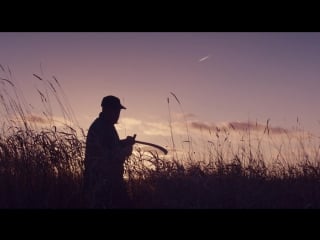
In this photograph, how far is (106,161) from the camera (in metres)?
4.67

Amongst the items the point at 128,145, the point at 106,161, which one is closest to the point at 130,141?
the point at 128,145

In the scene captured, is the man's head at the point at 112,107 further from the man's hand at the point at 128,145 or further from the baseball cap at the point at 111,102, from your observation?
the man's hand at the point at 128,145

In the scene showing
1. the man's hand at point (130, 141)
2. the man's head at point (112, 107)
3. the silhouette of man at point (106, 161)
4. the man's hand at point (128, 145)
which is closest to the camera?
the silhouette of man at point (106, 161)

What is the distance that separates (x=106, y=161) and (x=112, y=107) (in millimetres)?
1631

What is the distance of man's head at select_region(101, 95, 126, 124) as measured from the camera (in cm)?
618

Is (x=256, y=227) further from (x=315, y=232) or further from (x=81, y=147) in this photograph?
(x=81, y=147)

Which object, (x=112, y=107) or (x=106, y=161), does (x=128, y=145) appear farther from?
(x=112, y=107)

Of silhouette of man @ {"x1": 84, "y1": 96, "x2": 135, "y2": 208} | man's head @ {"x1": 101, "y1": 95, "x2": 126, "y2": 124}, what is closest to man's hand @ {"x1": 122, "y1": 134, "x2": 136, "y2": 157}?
silhouette of man @ {"x1": 84, "y1": 96, "x2": 135, "y2": 208}

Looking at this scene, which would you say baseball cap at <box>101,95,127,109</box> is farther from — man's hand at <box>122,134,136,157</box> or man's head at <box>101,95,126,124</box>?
man's hand at <box>122,134,136,157</box>

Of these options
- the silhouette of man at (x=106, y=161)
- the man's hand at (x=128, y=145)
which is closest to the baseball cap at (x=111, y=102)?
the silhouette of man at (x=106, y=161)

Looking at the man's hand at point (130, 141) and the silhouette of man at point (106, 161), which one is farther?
the man's hand at point (130, 141)

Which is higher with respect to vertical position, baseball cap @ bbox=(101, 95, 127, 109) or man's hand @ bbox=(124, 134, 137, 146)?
baseball cap @ bbox=(101, 95, 127, 109)

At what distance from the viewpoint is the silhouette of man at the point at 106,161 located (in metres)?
3.98
